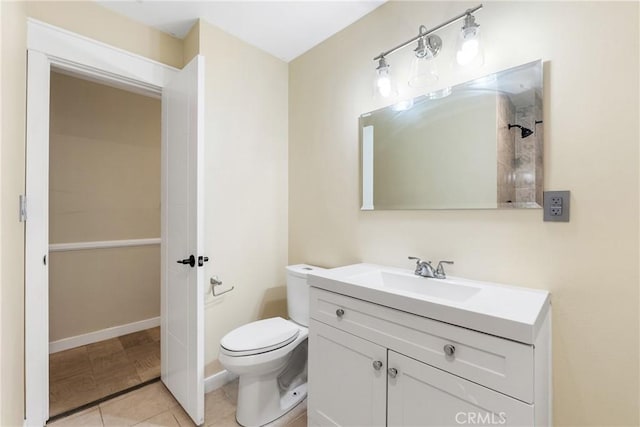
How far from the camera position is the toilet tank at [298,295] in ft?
6.17

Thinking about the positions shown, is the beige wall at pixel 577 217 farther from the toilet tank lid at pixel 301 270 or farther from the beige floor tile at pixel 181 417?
the beige floor tile at pixel 181 417

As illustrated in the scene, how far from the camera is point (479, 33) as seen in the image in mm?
1306

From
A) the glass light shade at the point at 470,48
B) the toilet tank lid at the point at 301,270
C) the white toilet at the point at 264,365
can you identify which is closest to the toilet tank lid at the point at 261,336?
the white toilet at the point at 264,365

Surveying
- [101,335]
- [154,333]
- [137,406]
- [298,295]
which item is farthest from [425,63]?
[101,335]

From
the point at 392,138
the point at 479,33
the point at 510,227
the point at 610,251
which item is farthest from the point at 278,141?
the point at 610,251

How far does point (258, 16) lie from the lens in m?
1.82

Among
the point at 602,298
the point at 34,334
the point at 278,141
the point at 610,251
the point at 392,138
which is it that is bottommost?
the point at 34,334

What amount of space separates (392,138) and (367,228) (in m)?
0.56

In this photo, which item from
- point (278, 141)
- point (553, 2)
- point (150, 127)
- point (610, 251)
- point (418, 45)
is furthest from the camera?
point (150, 127)

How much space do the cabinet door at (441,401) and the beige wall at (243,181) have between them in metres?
1.28

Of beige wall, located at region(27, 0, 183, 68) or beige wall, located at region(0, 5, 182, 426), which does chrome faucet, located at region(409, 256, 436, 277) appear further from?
beige wall, located at region(27, 0, 183, 68)

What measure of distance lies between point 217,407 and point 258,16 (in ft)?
7.93

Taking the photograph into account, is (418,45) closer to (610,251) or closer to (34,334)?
(610,251)

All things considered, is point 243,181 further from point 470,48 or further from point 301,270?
point 470,48
